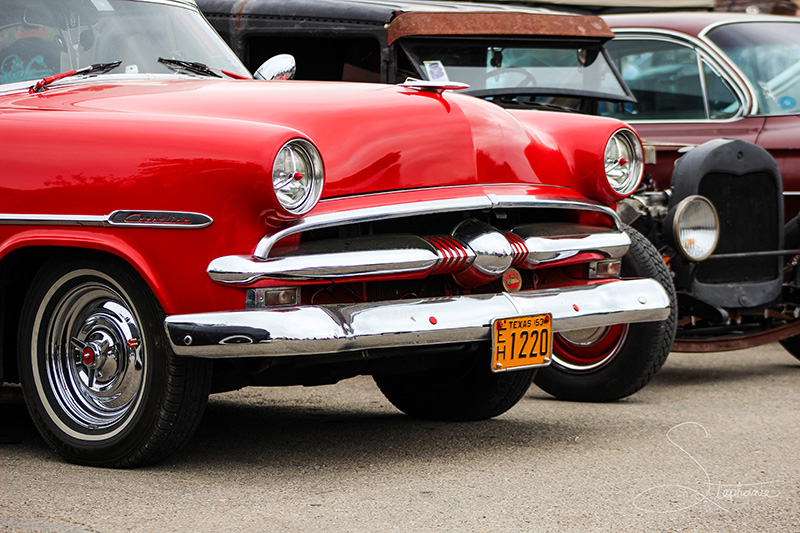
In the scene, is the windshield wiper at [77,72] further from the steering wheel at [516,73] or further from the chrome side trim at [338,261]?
the steering wheel at [516,73]

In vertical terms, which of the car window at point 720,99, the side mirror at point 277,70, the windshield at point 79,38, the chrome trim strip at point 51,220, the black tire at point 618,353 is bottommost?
the black tire at point 618,353

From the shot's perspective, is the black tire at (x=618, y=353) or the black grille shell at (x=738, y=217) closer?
the black tire at (x=618, y=353)

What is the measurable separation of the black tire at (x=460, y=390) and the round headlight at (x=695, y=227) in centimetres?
147

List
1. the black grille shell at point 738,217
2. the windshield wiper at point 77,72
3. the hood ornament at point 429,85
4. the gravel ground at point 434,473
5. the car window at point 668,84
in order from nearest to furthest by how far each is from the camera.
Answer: the gravel ground at point 434,473, the hood ornament at point 429,85, the windshield wiper at point 77,72, the black grille shell at point 738,217, the car window at point 668,84

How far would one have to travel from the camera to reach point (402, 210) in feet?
12.4

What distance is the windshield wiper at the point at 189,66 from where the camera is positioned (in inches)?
195

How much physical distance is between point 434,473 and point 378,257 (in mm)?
725

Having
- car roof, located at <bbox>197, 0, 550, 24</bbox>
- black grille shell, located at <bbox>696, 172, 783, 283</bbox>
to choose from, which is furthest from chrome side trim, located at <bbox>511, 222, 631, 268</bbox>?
car roof, located at <bbox>197, 0, 550, 24</bbox>

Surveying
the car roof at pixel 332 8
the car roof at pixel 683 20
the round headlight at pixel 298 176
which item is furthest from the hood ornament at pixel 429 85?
the car roof at pixel 683 20

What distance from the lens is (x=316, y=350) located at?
358 centimetres

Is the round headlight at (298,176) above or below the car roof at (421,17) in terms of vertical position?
below

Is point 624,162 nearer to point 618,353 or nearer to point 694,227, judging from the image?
point 618,353

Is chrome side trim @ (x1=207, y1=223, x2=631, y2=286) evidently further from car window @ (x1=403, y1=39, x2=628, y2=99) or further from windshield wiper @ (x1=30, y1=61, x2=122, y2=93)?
car window @ (x1=403, y1=39, x2=628, y2=99)

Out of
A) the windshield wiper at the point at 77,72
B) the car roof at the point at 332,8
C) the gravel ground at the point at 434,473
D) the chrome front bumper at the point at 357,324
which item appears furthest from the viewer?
the car roof at the point at 332,8
